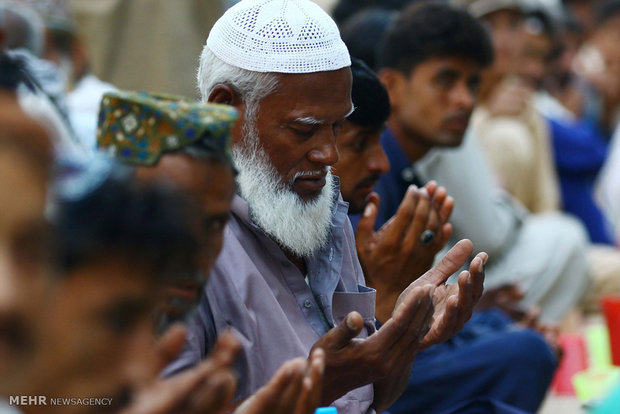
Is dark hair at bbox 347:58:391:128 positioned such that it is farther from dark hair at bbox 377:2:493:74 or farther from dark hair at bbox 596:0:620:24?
dark hair at bbox 596:0:620:24

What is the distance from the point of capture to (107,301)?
1.71 meters

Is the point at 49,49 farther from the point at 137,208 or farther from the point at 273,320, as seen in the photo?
the point at 137,208

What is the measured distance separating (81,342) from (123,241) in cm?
17

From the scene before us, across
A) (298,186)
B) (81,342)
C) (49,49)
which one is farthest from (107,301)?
(49,49)

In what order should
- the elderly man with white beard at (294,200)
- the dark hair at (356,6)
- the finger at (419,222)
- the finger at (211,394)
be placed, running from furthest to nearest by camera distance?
the dark hair at (356,6) → the finger at (419,222) → the elderly man with white beard at (294,200) → the finger at (211,394)

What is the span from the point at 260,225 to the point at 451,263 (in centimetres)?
59

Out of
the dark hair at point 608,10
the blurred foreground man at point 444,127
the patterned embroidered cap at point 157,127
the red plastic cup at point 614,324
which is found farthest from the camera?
the dark hair at point 608,10

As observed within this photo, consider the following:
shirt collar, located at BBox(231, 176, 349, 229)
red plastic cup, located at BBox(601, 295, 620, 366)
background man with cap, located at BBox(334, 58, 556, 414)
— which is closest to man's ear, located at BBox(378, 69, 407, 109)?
background man with cap, located at BBox(334, 58, 556, 414)

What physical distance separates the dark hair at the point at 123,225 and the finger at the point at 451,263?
1.42 metres

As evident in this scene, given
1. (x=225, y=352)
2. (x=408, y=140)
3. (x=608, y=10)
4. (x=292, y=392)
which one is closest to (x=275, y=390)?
(x=292, y=392)

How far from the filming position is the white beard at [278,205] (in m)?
3.00

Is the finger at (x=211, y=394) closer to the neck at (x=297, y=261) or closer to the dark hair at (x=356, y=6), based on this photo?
the neck at (x=297, y=261)

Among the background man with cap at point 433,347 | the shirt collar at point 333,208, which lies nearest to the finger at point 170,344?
the shirt collar at point 333,208

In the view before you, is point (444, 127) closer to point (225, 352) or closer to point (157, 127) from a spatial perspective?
point (157, 127)
